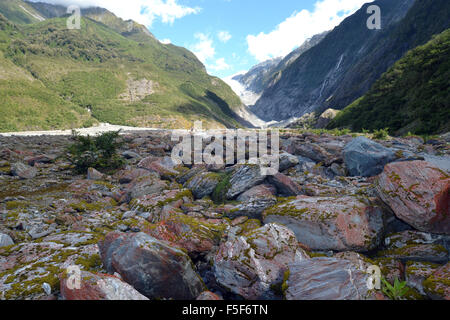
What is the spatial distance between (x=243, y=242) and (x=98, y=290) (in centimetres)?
229

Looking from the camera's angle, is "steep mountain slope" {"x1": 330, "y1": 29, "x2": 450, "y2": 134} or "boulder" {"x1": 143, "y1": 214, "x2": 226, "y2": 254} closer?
"boulder" {"x1": 143, "y1": 214, "x2": 226, "y2": 254}

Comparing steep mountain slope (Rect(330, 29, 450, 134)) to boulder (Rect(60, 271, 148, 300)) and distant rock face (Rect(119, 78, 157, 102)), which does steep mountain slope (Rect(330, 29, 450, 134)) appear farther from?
distant rock face (Rect(119, 78, 157, 102))

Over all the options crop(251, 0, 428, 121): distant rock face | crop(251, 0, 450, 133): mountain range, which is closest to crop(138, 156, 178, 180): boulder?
crop(251, 0, 450, 133): mountain range

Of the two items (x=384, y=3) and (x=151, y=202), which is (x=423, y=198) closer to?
(x=151, y=202)

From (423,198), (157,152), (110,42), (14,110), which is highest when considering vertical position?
(110,42)

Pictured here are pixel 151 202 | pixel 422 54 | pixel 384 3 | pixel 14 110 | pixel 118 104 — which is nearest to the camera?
pixel 151 202

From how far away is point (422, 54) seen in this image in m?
47.1

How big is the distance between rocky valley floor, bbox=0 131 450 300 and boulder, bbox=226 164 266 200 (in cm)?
4

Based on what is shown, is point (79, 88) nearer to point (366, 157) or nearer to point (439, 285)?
point (366, 157)

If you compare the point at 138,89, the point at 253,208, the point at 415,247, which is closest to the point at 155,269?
the point at 253,208

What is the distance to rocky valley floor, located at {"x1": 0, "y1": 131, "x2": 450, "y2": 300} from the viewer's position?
123 inches

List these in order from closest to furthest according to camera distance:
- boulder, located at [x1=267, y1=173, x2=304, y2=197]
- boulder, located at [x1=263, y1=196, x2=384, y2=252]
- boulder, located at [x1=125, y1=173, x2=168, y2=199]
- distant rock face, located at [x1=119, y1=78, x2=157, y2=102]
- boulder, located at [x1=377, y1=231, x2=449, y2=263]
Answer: boulder, located at [x1=377, y1=231, x2=449, y2=263] < boulder, located at [x1=263, y1=196, x2=384, y2=252] < boulder, located at [x1=267, y1=173, x2=304, y2=197] < boulder, located at [x1=125, y1=173, x2=168, y2=199] < distant rock face, located at [x1=119, y1=78, x2=157, y2=102]
